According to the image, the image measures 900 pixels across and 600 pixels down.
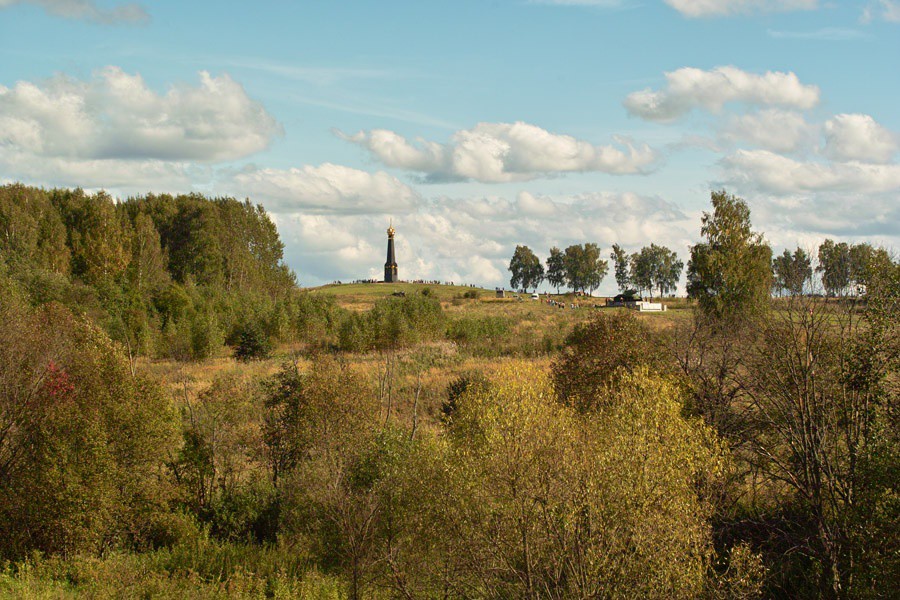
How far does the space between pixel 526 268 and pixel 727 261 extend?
374 ft

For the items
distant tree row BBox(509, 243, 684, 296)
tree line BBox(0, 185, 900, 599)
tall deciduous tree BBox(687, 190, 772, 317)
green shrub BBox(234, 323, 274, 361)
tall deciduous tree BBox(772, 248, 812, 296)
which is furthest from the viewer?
distant tree row BBox(509, 243, 684, 296)

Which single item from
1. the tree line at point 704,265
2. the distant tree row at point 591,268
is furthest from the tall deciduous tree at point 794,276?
the distant tree row at point 591,268

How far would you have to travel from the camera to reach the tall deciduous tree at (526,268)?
572 feet

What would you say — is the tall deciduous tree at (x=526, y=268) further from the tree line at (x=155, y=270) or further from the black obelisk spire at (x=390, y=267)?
the tree line at (x=155, y=270)

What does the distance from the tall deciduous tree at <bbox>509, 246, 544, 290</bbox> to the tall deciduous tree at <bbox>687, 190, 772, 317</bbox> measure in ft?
360

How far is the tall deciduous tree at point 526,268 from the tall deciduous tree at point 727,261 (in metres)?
110

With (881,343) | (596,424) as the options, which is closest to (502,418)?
(596,424)

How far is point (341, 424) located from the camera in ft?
115

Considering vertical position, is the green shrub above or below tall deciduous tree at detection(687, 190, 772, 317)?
below

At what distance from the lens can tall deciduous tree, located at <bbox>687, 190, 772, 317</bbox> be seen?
60.2m

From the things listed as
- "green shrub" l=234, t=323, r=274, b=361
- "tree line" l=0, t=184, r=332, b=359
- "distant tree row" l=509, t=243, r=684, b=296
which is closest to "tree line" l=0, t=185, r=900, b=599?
"tree line" l=0, t=184, r=332, b=359

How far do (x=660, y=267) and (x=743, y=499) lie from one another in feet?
382

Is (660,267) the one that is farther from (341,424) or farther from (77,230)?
(341,424)

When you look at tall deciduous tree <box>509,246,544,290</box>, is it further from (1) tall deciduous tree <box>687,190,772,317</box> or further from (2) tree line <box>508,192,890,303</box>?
(1) tall deciduous tree <box>687,190,772,317</box>
